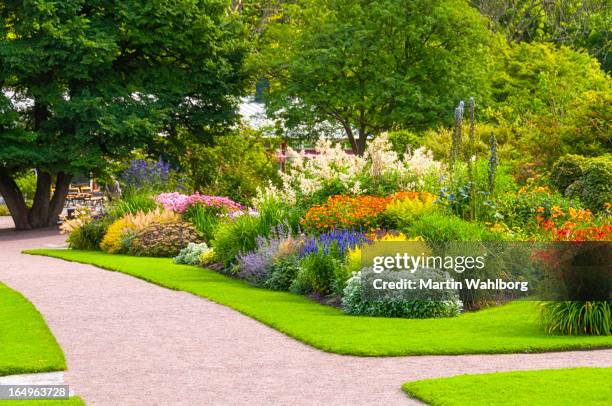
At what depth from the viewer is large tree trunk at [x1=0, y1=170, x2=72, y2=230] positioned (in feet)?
101

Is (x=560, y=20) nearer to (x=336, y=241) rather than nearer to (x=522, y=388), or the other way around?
(x=336, y=241)

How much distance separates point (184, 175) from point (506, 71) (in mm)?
12404

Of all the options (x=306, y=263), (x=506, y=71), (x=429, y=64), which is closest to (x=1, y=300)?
(x=306, y=263)

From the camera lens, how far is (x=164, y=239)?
825 inches

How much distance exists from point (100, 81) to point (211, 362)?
69.5 ft

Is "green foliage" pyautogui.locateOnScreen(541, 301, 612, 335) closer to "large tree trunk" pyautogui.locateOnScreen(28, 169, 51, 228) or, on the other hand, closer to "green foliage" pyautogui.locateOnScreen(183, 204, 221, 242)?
"green foliage" pyautogui.locateOnScreen(183, 204, 221, 242)

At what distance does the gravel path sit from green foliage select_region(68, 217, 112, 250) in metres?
9.13

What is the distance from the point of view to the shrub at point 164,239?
20859 mm

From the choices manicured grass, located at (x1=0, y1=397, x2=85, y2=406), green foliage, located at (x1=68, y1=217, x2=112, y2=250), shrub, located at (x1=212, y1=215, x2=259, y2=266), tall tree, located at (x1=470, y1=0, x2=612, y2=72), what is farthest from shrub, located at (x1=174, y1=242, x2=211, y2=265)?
tall tree, located at (x1=470, y1=0, x2=612, y2=72)

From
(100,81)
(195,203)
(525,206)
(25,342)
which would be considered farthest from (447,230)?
(100,81)

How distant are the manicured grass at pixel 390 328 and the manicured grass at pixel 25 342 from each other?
2588 millimetres

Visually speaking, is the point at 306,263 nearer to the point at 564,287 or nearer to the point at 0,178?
the point at 564,287

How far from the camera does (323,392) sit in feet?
28.2

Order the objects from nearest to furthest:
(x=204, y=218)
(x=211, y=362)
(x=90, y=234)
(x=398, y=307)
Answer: (x=211, y=362) < (x=398, y=307) < (x=204, y=218) < (x=90, y=234)
